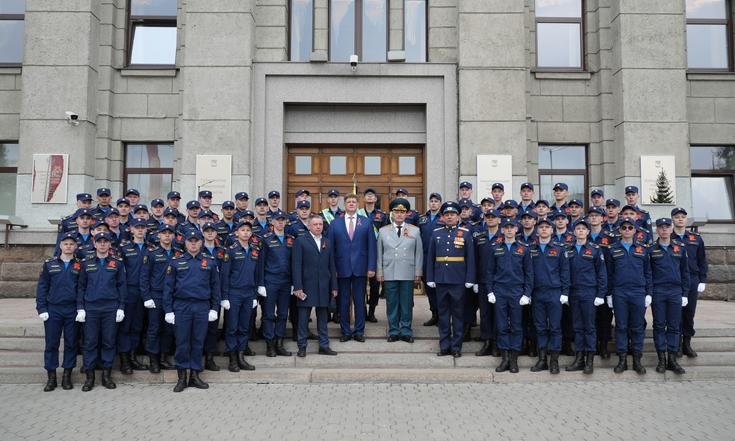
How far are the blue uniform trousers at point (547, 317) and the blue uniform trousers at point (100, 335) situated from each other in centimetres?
552

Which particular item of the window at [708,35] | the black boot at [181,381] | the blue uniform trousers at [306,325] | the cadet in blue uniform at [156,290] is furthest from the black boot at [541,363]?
the window at [708,35]

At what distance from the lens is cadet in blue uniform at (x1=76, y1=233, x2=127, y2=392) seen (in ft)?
23.4

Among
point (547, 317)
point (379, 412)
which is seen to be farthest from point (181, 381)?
point (547, 317)

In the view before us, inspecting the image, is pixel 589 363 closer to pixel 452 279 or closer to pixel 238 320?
pixel 452 279

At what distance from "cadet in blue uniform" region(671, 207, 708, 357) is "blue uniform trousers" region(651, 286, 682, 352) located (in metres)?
0.45

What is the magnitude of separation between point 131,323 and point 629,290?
666cm

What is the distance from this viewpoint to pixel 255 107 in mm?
12930

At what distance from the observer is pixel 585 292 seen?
24.8 ft

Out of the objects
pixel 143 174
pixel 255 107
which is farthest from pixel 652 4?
pixel 143 174

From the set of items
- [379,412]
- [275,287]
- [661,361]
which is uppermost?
[275,287]

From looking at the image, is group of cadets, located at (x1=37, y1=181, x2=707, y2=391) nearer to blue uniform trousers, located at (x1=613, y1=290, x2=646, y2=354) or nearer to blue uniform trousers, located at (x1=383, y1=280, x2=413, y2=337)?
blue uniform trousers, located at (x1=613, y1=290, x2=646, y2=354)

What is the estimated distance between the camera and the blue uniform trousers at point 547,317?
24.8 feet

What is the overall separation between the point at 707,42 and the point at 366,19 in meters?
8.26

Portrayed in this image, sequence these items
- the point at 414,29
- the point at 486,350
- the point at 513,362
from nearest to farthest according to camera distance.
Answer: the point at 513,362, the point at 486,350, the point at 414,29
